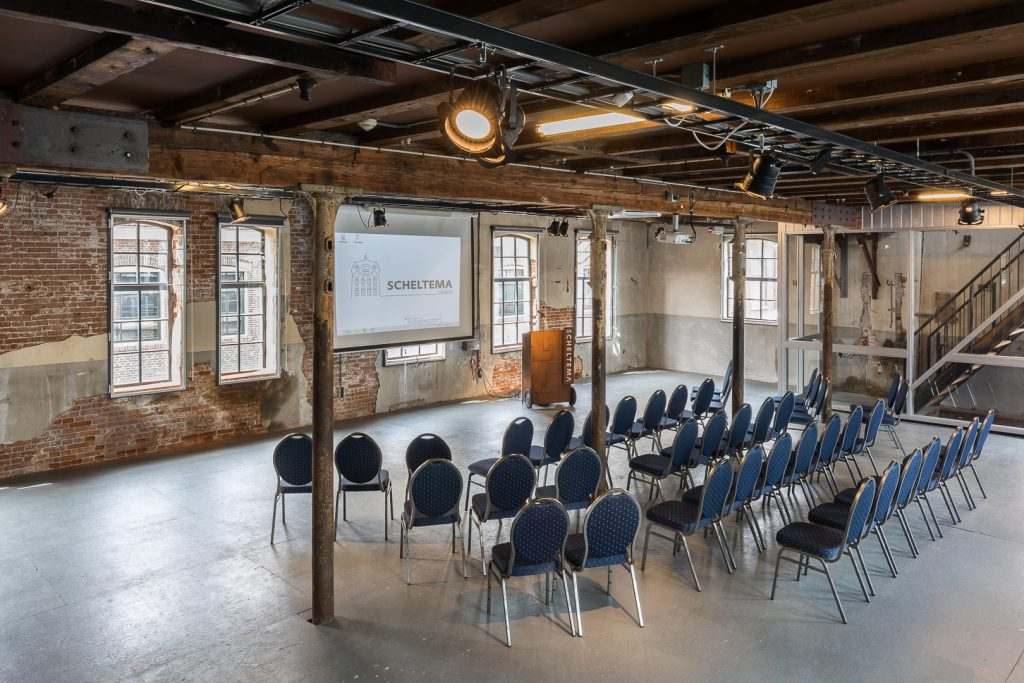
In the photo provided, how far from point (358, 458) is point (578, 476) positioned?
1964 millimetres

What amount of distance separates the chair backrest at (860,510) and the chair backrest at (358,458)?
380cm

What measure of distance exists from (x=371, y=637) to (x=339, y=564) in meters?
1.38

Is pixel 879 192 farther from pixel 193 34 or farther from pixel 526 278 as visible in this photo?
pixel 526 278

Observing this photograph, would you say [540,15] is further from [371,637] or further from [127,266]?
[127,266]

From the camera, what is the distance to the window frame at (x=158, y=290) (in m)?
9.70

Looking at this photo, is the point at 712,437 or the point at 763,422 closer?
the point at 712,437

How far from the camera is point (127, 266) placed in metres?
9.99

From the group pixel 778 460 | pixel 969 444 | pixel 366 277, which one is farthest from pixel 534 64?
pixel 366 277

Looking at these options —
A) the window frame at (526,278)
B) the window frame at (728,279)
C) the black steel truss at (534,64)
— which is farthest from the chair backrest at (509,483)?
the window frame at (728,279)

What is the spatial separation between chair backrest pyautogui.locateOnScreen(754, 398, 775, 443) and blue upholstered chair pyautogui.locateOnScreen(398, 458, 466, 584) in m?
3.99

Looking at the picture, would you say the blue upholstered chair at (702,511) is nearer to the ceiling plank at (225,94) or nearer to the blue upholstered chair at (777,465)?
the blue upholstered chair at (777,465)

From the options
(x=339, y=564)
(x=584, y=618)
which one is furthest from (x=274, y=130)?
(x=584, y=618)

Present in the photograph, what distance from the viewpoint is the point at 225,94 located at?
4.48 meters

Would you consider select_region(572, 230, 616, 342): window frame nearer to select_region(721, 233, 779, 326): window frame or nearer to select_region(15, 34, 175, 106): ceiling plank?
select_region(721, 233, 779, 326): window frame
